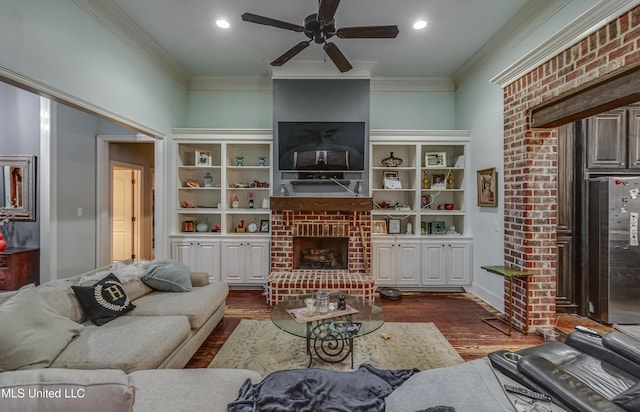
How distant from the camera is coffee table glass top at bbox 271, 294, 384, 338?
2.22m

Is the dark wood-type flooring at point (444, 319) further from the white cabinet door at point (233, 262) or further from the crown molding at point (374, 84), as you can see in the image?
the crown molding at point (374, 84)

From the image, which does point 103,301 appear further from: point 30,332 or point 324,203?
point 324,203

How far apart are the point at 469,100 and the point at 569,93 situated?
2.01 metres

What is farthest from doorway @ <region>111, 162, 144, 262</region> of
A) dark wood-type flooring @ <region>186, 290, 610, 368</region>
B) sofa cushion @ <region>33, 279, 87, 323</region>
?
sofa cushion @ <region>33, 279, 87, 323</region>

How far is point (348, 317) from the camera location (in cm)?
245

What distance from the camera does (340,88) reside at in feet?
14.0

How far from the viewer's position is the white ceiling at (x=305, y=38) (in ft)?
9.96

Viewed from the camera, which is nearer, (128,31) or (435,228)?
(128,31)

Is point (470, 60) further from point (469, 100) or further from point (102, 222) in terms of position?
point (102, 222)

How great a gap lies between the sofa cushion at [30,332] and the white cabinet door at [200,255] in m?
2.44

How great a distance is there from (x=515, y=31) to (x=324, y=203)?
9.98 ft

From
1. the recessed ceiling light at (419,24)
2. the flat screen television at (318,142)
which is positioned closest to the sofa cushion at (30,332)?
the flat screen television at (318,142)

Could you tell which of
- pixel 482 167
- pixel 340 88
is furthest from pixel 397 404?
pixel 340 88

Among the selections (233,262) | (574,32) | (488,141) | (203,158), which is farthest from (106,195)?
(574,32)
